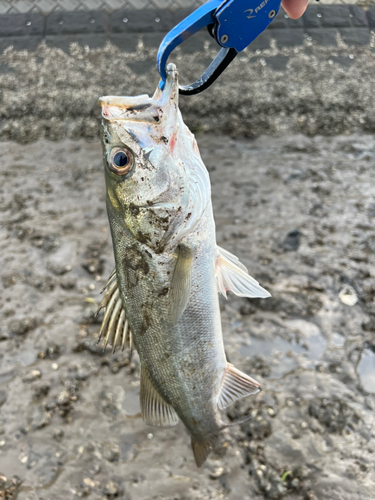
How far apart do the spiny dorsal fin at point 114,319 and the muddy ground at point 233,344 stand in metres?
1.39

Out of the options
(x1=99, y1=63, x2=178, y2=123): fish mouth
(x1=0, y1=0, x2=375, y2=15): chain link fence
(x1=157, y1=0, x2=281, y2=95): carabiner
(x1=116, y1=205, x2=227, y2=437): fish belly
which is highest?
(x1=0, y1=0, x2=375, y2=15): chain link fence

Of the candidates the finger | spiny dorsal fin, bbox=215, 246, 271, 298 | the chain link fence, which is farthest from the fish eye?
the chain link fence

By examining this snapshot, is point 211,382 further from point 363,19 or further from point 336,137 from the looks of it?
point 363,19

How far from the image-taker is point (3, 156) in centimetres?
514

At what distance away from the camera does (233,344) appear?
3.37m

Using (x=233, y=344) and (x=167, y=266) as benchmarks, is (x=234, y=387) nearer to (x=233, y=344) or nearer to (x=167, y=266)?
(x=167, y=266)

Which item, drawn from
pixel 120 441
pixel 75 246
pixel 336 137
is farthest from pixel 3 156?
pixel 336 137

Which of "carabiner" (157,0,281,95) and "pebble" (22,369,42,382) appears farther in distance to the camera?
"pebble" (22,369,42,382)

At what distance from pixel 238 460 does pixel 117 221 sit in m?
2.05

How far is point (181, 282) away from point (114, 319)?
437mm

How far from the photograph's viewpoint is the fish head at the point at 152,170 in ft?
5.28

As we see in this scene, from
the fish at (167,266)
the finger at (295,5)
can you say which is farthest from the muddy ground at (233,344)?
the finger at (295,5)

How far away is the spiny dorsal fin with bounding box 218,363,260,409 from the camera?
6.82ft

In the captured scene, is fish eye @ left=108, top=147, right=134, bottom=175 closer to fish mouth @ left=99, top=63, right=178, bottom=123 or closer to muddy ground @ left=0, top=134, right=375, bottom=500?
fish mouth @ left=99, top=63, right=178, bottom=123
